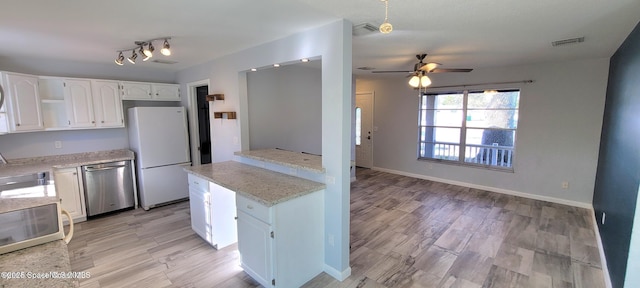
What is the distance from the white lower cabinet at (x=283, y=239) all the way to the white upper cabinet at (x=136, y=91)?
11.0 feet

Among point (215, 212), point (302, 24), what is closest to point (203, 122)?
point (215, 212)

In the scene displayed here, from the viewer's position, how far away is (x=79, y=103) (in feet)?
13.2

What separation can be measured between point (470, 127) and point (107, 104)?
6672 millimetres

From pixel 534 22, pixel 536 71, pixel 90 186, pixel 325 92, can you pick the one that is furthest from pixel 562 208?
pixel 90 186

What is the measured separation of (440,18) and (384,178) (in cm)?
441

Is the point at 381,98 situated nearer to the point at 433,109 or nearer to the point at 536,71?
the point at 433,109

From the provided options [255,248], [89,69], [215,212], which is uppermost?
[89,69]

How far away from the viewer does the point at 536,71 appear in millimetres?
4656

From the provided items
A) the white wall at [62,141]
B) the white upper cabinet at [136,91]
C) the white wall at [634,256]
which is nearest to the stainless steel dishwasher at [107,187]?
the white wall at [62,141]

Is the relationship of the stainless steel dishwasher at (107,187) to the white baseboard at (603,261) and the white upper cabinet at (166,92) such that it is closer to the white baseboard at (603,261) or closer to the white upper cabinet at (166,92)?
the white upper cabinet at (166,92)

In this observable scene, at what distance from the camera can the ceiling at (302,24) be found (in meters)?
2.04

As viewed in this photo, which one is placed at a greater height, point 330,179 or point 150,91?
point 150,91

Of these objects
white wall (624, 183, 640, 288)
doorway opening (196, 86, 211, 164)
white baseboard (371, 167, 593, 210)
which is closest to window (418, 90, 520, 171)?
white baseboard (371, 167, 593, 210)

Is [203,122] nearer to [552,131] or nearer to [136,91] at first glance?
[136,91]
